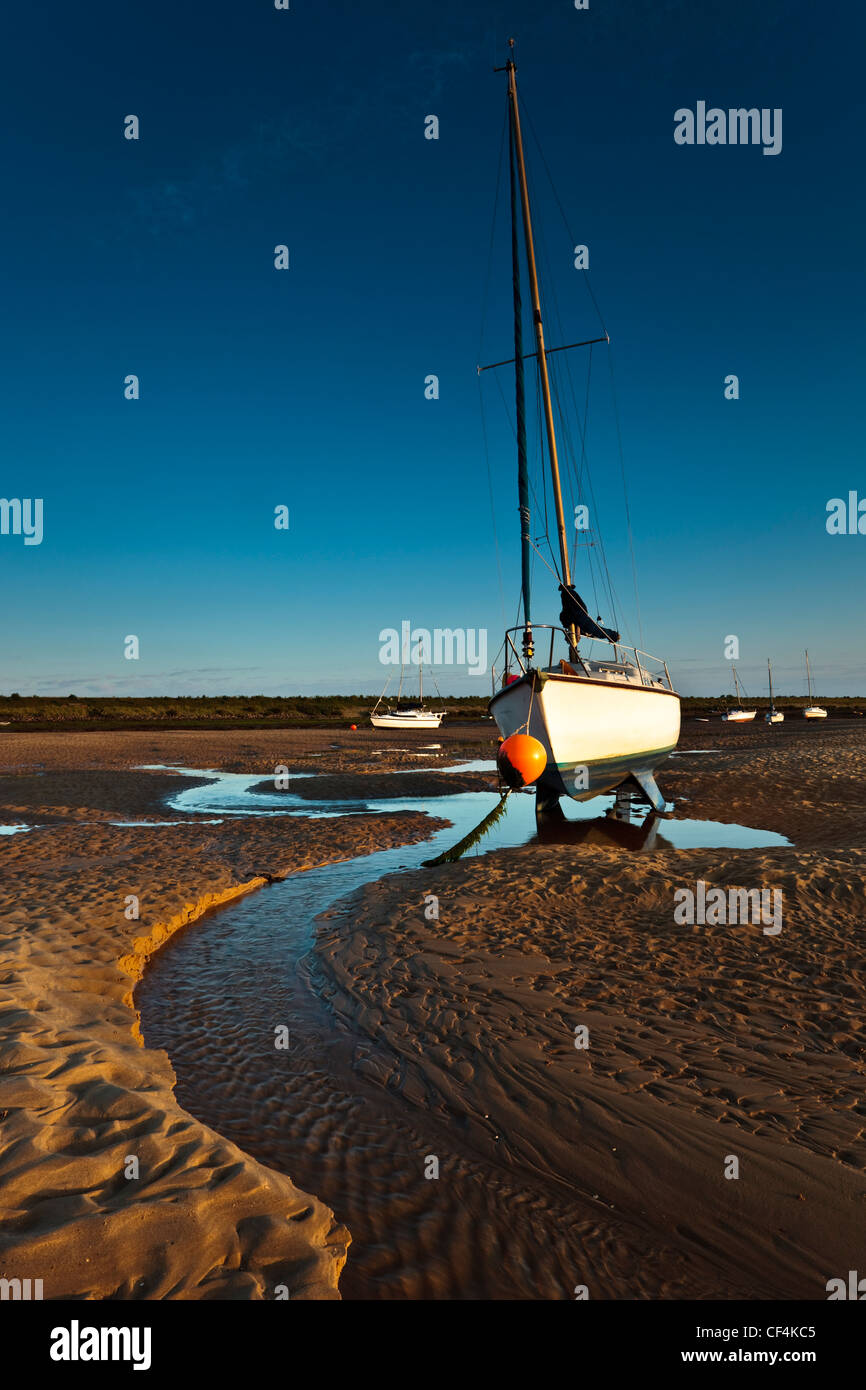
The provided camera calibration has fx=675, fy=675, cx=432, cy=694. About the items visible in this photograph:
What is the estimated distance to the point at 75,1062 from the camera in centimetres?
515

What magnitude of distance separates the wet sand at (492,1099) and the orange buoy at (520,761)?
263 centimetres

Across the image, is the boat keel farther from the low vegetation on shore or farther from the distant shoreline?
the low vegetation on shore

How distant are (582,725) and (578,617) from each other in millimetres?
4379

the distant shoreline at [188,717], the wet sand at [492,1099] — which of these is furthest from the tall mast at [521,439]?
the distant shoreline at [188,717]

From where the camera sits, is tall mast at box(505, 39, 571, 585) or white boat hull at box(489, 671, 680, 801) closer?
white boat hull at box(489, 671, 680, 801)

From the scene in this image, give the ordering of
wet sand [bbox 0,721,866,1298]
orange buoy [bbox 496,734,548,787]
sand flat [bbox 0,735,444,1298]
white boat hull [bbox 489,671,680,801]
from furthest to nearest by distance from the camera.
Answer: white boat hull [bbox 489,671,680,801] < orange buoy [bbox 496,734,548,787] < wet sand [bbox 0,721,866,1298] < sand flat [bbox 0,735,444,1298]

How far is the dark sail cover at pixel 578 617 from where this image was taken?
19281mm

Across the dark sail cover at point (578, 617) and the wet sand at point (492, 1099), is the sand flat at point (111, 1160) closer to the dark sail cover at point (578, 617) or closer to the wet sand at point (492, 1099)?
the wet sand at point (492, 1099)

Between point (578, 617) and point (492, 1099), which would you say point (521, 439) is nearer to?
point (578, 617)

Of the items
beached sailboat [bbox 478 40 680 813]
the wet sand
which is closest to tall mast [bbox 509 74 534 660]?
beached sailboat [bbox 478 40 680 813]

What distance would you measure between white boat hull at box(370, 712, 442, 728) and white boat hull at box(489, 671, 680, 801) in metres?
48.4

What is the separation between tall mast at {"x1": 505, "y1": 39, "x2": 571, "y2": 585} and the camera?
21047 millimetres

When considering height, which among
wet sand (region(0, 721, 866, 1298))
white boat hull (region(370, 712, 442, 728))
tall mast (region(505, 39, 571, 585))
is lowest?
wet sand (region(0, 721, 866, 1298))

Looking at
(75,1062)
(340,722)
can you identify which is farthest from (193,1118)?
(340,722)
